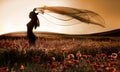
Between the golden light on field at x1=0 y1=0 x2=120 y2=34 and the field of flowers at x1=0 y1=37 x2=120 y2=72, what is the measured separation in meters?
0.07

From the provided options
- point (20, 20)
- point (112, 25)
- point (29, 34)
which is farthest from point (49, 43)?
point (112, 25)

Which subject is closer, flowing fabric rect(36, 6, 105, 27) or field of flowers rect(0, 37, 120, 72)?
field of flowers rect(0, 37, 120, 72)

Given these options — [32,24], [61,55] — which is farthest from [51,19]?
[61,55]

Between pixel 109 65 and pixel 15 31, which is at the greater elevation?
pixel 15 31

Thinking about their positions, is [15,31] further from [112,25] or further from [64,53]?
[112,25]

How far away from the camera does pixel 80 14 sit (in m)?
1.82

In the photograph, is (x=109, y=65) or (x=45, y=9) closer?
(x=109, y=65)

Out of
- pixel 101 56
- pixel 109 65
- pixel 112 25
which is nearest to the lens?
pixel 109 65

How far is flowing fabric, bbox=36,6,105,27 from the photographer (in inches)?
70.9

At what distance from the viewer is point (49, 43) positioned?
71.8 inches

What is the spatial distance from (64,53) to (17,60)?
0.95 feet

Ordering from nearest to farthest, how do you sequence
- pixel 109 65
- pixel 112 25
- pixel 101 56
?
1. pixel 109 65
2. pixel 101 56
3. pixel 112 25

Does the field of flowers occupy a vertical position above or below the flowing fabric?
below

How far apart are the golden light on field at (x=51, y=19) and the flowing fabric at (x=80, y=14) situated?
2 centimetres
